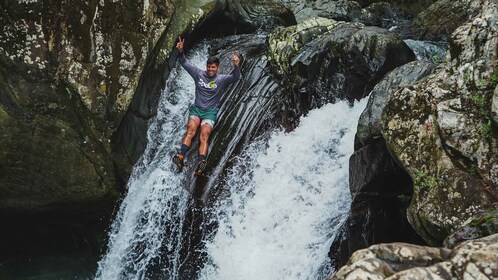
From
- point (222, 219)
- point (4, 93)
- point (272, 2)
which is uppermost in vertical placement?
point (272, 2)

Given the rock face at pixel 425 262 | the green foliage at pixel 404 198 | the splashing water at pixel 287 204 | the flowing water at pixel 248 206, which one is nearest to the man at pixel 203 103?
the flowing water at pixel 248 206

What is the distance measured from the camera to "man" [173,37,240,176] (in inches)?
362

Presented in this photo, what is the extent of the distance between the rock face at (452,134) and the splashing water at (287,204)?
230 centimetres

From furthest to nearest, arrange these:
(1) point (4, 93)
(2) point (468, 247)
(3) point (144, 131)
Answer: (3) point (144, 131)
(1) point (4, 93)
(2) point (468, 247)

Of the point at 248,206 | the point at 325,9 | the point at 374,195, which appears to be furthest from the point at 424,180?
the point at 325,9

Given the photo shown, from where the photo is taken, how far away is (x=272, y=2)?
46.9ft

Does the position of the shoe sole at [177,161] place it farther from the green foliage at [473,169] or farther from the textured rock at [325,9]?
the textured rock at [325,9]

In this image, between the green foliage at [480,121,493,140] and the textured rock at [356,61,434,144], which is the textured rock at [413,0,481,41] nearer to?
the textured rock at [356,61,434,144]

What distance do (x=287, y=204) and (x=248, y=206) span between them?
70 cm

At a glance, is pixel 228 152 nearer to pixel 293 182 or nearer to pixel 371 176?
pixel 293 182

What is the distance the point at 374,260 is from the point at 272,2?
11358 millimetres

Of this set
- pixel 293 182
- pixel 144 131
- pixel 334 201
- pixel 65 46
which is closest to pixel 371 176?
pixel 334 201

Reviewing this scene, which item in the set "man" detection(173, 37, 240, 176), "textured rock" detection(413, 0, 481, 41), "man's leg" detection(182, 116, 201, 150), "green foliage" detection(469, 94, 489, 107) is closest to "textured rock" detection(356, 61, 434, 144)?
"green foliage" detection(469, 94, 489, 107)

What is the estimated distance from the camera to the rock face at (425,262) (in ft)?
12.2
